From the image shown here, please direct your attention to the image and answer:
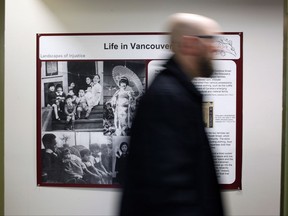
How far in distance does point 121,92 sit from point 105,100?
0.42 ft

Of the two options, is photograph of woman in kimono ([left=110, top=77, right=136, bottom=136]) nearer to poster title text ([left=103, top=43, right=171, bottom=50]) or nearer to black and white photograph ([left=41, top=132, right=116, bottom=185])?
black and white photograph ([left=41, top=132, right=116, bottom=185])

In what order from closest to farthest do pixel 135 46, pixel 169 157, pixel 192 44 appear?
pixel 169 157
pixel 192 44
pixel 135 46

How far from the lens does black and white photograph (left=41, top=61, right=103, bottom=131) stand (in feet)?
7.71


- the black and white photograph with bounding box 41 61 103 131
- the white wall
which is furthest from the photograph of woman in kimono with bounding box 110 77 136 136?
the white wall

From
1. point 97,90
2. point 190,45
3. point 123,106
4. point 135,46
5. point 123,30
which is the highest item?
point 123,30

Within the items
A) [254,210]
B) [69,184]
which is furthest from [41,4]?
[254,210]

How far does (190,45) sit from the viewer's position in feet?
3.67

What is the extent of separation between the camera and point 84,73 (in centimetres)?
235

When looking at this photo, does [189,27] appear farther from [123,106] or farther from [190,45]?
[123,106]

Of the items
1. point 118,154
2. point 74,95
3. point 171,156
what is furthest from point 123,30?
point 171,156

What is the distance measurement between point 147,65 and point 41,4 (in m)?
0.89

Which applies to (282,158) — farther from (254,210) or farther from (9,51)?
(9,51)

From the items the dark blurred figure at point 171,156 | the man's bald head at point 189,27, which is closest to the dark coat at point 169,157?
the dark blurred figure at point 171,156

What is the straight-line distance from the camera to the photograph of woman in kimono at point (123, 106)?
2.34 metres
